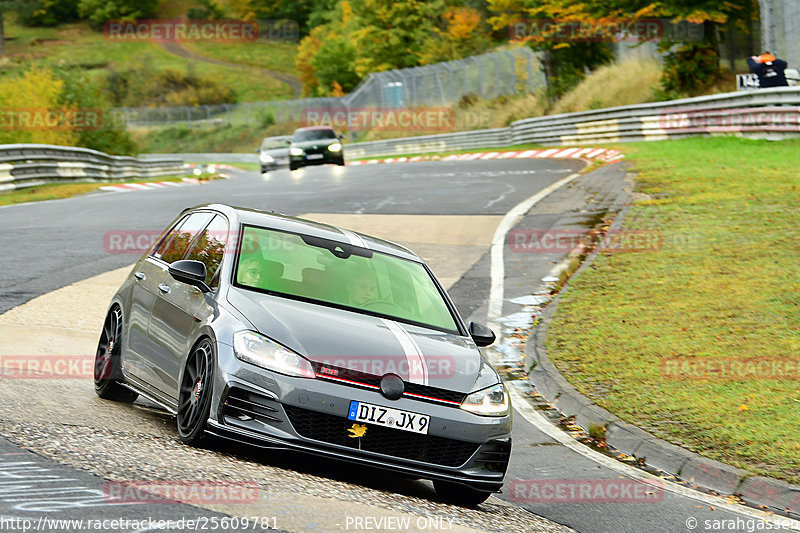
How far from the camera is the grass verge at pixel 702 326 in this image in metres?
8.95

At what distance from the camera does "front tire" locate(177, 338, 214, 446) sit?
6.55 meters

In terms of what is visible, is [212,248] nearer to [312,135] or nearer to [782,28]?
[782,28]

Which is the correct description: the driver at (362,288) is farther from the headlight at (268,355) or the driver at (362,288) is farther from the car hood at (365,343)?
the headlight at (268,355)

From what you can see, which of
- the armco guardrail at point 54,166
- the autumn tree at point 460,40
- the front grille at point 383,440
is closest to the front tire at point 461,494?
the front grille at point 383,440

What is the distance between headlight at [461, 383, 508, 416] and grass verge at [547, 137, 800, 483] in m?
2.22

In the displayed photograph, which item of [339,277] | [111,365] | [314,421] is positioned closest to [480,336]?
[339,277]

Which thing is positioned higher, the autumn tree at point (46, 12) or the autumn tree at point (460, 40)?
the autumn tree at point (46, 12)

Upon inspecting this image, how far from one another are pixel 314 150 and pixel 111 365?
31.7m

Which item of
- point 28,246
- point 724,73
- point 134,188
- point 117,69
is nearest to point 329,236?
point 28,246

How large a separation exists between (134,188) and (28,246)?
15.4 metres

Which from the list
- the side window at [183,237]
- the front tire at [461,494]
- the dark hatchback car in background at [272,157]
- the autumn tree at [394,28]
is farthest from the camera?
the autumn tree at [394,28]

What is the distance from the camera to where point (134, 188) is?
104 ft

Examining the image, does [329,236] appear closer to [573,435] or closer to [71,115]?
[573,435]

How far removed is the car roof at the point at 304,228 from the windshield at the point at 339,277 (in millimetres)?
70
